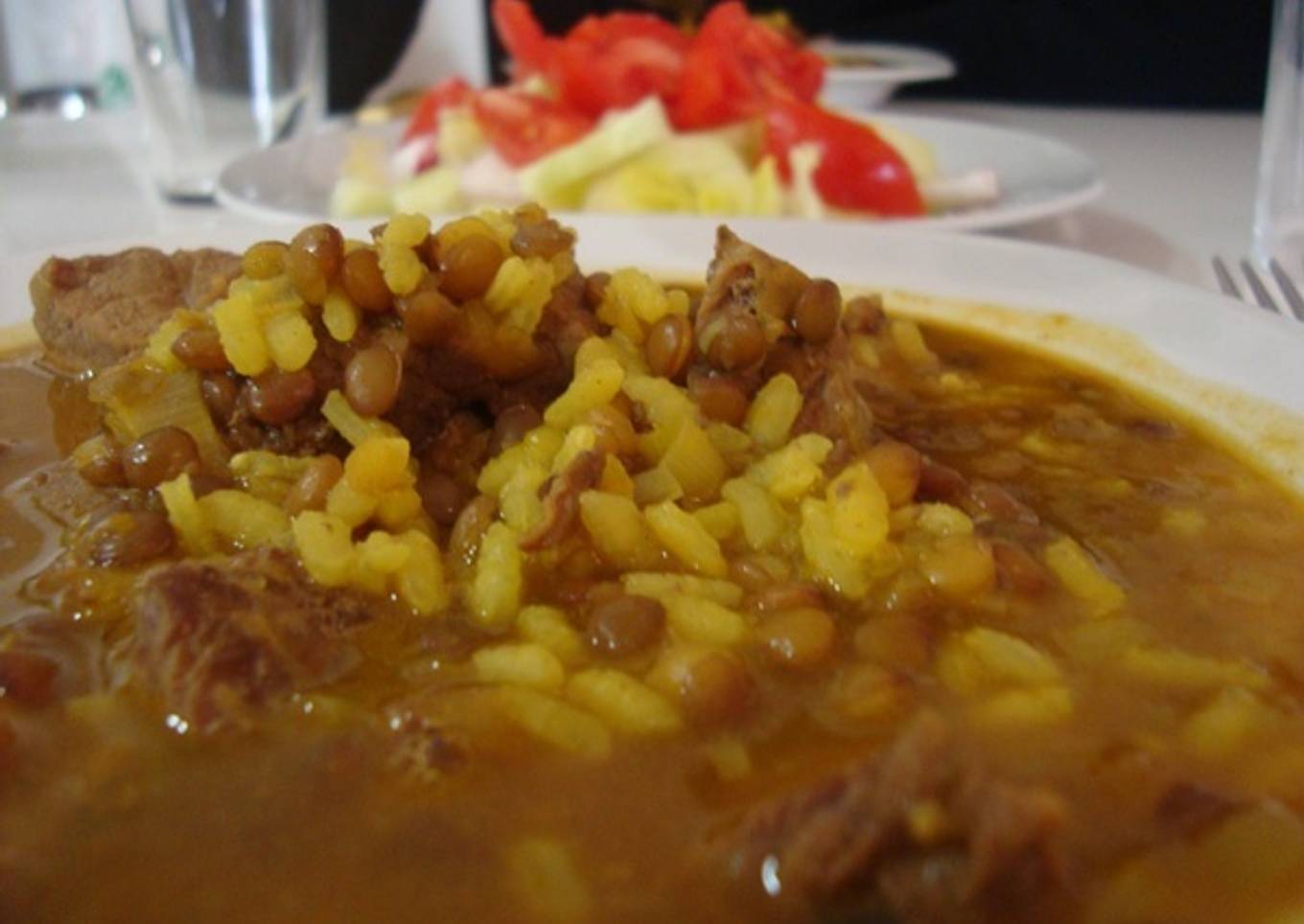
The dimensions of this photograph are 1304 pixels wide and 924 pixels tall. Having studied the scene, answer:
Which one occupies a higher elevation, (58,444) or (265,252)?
(265,252)

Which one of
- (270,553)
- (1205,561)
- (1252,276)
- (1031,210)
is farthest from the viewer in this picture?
(1031,210)

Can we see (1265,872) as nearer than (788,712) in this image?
Yes


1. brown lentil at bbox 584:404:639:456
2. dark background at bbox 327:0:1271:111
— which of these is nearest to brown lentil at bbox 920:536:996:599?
brown lentil at bbox 584:404:639:456

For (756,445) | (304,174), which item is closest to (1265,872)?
(756,445)

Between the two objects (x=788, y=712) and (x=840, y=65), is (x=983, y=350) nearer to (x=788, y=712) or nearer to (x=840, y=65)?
(x=788, y=712)

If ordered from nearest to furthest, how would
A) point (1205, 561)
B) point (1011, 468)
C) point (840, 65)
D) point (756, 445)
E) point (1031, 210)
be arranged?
point (1205, 561) < point (756, 445) < point (1011, 468) < point (1031, 210) < point (840, 65)

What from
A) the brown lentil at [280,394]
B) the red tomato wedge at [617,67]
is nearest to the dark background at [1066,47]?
the red tomato wedge at [617,67]

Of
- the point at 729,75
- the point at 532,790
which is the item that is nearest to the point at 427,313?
the point at 532,790
